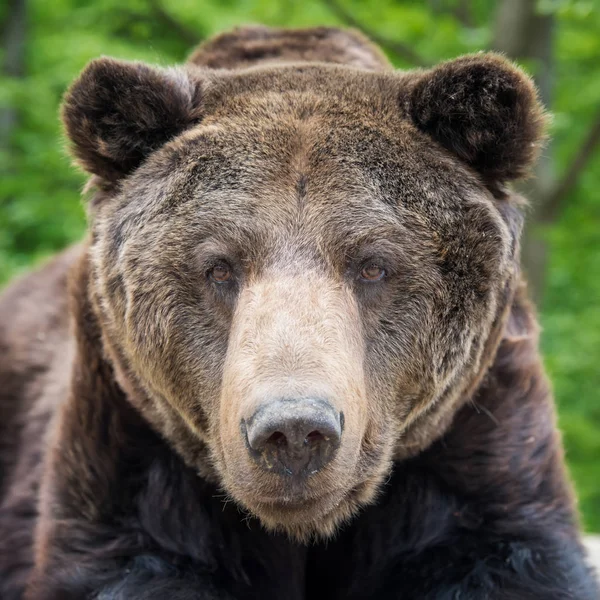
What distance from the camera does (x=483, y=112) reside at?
3842 mm

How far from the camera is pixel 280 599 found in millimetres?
4391

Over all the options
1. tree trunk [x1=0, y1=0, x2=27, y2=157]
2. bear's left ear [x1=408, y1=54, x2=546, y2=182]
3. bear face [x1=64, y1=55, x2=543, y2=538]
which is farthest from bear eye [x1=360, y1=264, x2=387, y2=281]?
tree trunk [x1=0, y1=0, x2=27, y2=157]

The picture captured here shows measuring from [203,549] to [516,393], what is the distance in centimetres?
159

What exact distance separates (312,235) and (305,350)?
59 cm

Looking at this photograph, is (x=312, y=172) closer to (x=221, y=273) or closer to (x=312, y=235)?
(x=312, y=235)

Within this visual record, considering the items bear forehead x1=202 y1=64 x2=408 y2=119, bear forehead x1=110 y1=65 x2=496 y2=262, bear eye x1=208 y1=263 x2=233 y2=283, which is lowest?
bear eye x1=208 y1=263 x2=233 y2=283

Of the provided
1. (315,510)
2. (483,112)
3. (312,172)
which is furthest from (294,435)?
(483,112)

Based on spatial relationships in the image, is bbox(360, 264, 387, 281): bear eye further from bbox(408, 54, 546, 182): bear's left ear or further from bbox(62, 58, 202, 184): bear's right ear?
bbox(62, 58, 202, 184): bear's right ear

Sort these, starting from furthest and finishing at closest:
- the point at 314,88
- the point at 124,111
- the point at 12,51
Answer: the point at 12,51, the point at 314,88, the point at 124,111

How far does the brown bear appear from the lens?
3.45m

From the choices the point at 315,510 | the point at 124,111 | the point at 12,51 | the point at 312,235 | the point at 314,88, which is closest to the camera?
the point at 315,510

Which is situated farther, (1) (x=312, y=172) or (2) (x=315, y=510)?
(1) (x=312, y=172)

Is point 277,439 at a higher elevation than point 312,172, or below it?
below

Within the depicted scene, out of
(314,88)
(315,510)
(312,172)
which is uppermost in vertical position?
(314,88)
